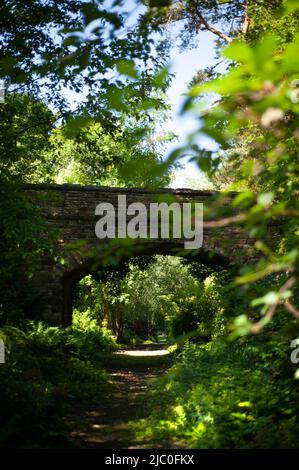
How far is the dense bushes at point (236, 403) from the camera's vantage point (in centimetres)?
452

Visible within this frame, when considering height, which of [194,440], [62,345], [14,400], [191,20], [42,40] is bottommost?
[194,440]

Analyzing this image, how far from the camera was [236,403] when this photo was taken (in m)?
5.30

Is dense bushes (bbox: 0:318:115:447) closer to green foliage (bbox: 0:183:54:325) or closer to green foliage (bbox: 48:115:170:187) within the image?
green foliage (bbox: 0:183:54:325)

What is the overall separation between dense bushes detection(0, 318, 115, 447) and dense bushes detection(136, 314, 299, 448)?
126cm

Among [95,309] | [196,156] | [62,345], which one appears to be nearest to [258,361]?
[62,345]

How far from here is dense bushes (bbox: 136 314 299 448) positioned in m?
4.52

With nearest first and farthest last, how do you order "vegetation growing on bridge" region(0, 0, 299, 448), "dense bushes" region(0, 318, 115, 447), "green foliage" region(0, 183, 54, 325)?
"vegetation growing on bridge" region(0, 0, 299, 448) → "dense bushes" region(0, 318, 115, 447) → "green foliage" region(0, 183, 54, 325)

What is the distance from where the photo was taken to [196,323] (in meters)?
18.3

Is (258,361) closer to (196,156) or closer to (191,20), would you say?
(196,156)

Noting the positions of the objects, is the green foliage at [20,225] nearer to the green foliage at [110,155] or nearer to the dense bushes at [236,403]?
A: the green foliage at [110,155]

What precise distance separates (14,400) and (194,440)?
1.93 metres

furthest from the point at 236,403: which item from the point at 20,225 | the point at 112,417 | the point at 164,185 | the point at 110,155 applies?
the point at 110,155

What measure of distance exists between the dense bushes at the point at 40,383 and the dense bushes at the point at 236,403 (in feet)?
4.14

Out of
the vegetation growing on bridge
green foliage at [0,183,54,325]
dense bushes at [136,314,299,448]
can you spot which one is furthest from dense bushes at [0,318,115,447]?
green foliage at [0,183,54,325]
